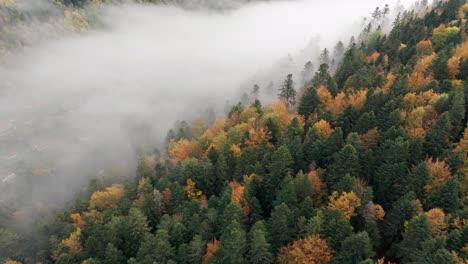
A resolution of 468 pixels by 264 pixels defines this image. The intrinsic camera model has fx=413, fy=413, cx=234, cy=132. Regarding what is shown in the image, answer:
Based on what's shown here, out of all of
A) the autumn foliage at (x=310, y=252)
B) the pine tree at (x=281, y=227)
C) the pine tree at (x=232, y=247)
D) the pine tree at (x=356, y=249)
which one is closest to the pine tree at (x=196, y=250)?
the pine tree at (x=232, y=247)

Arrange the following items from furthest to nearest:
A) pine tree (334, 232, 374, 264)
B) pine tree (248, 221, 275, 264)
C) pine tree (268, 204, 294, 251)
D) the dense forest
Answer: pine tree (268, 204, 294, 251) < pine tree (248, 221, 275, 264) < the dense forest < pine tree (334, 232, 374, 264)

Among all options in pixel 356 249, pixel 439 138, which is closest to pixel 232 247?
pixel 356 249

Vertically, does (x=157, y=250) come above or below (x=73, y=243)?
above

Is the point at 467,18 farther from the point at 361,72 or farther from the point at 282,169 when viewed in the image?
the point at 282,169

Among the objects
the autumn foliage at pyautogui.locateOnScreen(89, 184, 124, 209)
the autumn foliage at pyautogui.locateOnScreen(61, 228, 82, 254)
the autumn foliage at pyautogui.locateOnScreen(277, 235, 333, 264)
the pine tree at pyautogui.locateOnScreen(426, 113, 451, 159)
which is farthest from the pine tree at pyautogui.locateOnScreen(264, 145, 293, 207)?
the autumn foliage at pyautogui.locateOnScreen(89, 184, 124, 209)

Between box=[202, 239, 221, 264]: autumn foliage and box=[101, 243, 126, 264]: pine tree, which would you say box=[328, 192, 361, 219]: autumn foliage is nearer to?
box=[202, 239, 221, 264]: autumn foliage

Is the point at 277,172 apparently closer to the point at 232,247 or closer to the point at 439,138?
the point at 232,247

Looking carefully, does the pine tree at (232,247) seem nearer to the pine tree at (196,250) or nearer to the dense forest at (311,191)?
the dense forest at (311,191)

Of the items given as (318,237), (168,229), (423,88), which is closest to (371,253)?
(318,237)
